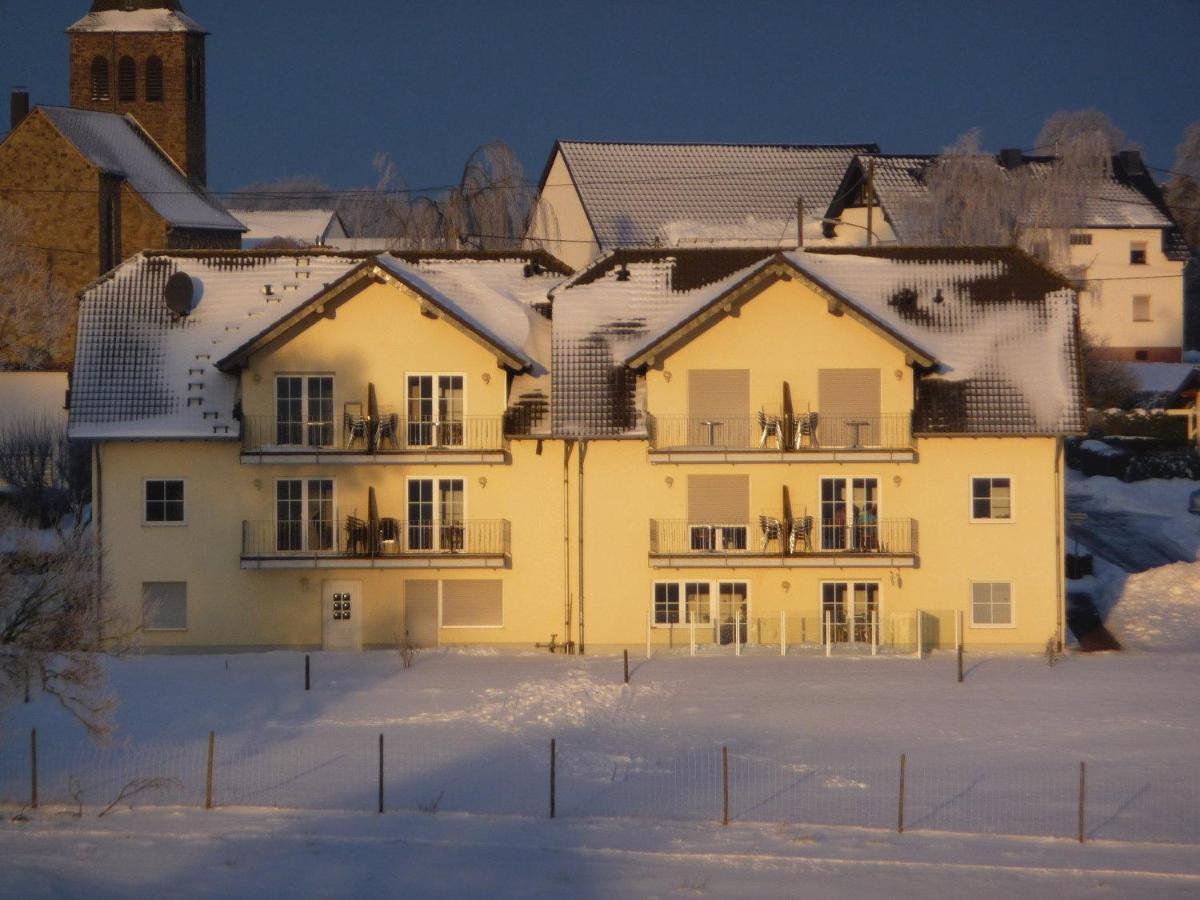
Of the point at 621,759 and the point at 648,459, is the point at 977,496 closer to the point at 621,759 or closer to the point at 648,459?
the point at 648,459

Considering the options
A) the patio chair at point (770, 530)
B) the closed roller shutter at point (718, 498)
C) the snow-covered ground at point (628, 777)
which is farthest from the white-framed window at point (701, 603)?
the snow-covered ground at point (628, 777)

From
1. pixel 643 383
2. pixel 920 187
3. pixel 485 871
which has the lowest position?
pixel 485 871

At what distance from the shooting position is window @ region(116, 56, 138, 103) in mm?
93625

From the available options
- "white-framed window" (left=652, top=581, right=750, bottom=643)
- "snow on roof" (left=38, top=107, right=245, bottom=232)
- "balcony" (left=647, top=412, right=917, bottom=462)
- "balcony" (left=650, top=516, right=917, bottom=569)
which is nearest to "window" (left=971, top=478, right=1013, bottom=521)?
"balcony" (left=650, top=516, right=917, bottom=569)

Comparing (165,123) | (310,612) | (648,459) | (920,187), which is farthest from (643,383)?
(165,123)

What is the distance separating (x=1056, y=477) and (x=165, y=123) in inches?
2428

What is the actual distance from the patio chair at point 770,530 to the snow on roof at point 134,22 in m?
60.9

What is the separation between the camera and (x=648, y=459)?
42.7m

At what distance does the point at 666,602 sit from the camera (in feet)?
141

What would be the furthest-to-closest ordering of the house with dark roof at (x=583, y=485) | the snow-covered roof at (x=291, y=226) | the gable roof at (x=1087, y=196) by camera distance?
the snow-covered roof at (x=291, y=226), the gable roof at (x=1087, y=196), the house with dark roof at (x=583, y=485)

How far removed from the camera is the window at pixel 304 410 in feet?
141

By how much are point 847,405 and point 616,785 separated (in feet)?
50.9

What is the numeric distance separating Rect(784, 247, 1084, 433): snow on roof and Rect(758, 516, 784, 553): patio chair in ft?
13.2

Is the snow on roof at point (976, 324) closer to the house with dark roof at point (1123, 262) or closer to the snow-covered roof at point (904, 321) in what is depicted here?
the snow-covered roof at point (904, 321)
